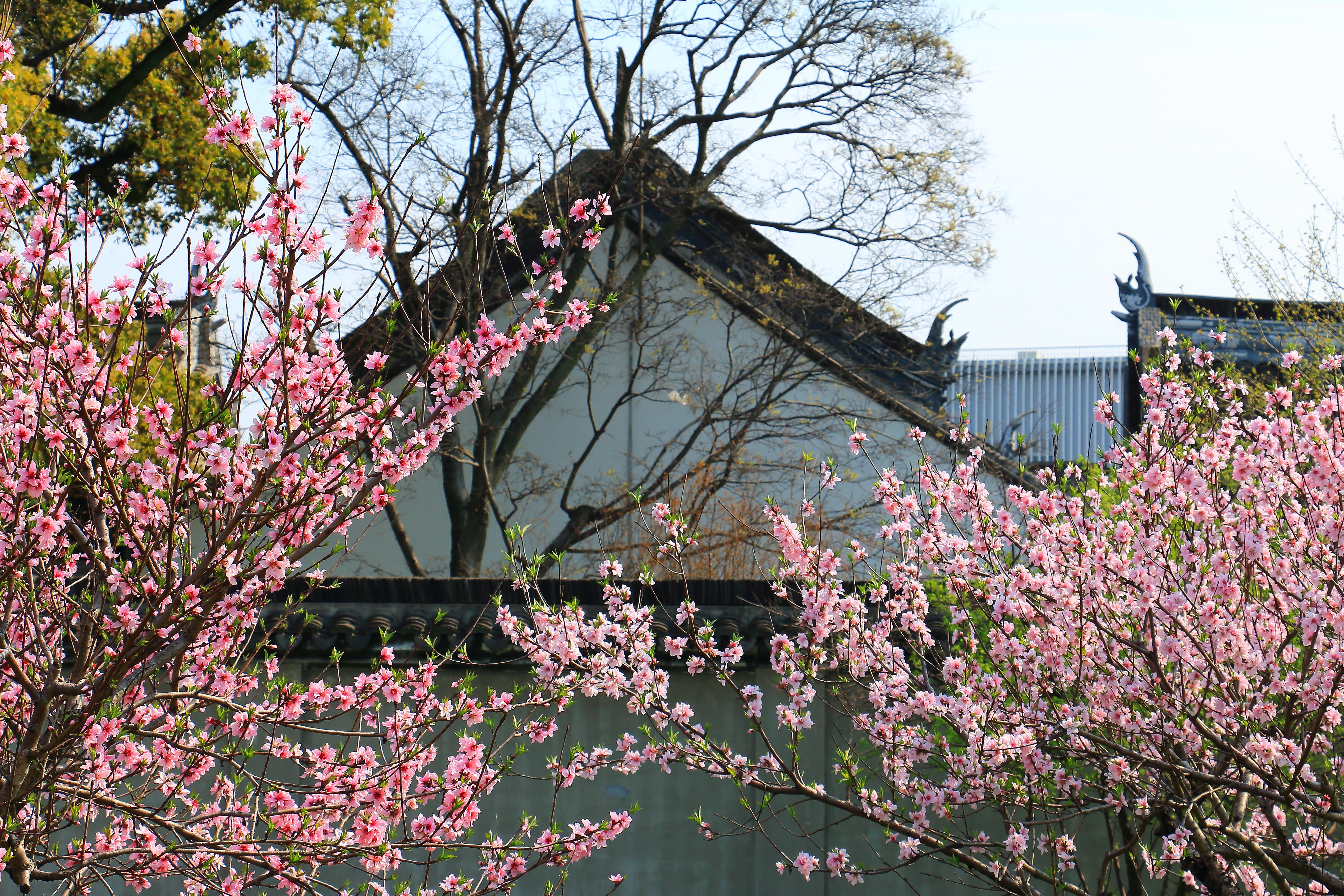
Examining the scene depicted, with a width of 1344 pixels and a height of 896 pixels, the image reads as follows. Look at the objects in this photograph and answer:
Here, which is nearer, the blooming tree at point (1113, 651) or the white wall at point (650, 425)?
the blooming tree at point (1113, 651)

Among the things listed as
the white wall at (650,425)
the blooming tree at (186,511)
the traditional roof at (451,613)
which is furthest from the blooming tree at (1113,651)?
the white wall at (650,425)

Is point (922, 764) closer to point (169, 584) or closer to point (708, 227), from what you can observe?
point (169, 584)

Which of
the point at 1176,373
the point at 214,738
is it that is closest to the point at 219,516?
the point at 214,738

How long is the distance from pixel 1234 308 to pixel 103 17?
14432 mm

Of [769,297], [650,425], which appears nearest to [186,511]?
[769,297]

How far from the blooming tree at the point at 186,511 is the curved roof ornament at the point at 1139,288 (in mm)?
14572

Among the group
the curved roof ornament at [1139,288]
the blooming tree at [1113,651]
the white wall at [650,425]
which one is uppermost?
the curved roof ornament at [1139,288]

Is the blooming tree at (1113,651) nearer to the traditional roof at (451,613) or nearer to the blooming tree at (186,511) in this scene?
the blooming tree at (186,511)

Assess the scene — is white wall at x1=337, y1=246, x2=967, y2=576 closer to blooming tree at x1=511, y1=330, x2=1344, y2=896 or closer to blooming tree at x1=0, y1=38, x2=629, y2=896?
blooming tree at x1=511, y1=330, x2=1344, y2=896

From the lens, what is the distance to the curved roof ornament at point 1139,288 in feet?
53.8

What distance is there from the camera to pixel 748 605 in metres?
7.21

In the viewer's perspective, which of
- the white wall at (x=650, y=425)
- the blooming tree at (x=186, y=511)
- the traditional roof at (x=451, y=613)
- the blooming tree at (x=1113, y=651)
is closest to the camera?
the blooming tree at (x=186, y=511)

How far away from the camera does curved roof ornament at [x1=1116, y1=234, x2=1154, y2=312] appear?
16.4 metres

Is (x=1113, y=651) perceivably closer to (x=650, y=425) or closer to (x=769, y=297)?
(x=769, y=297)
